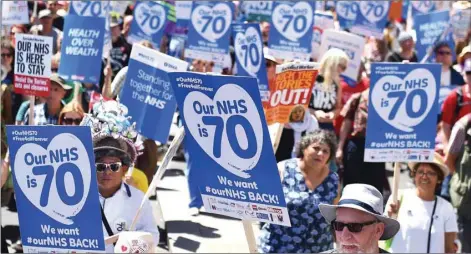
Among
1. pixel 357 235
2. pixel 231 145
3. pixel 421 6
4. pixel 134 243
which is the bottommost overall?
pixel 421 6

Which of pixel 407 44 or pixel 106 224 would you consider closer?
pixel 106 224

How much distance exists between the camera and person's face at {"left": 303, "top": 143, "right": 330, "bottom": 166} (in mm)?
6672

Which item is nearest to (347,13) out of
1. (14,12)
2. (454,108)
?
(14,12)

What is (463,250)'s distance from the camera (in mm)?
8328

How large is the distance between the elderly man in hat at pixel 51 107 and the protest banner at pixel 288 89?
6.91ft

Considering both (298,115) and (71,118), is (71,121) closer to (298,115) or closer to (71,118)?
(71,118)

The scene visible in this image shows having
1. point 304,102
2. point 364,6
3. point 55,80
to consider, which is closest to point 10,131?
point 304,102

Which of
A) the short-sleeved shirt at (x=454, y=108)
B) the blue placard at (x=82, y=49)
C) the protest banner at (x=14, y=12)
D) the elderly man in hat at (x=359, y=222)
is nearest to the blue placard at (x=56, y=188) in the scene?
the elderly man in hat at (x=359, y=222)

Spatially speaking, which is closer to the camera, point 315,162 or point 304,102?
point 315,162

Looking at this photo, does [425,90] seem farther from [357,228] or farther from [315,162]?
[357,228]

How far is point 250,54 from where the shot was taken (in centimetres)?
975

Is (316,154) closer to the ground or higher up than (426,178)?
higher up

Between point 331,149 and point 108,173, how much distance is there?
1.60 meters

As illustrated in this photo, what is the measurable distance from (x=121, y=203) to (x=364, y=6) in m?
10.1
